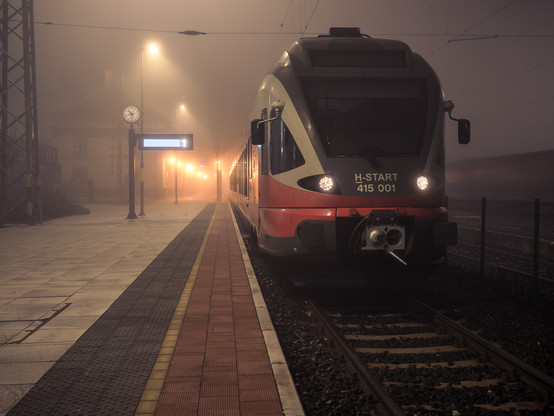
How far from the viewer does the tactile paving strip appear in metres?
3.24

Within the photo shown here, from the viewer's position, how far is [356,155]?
596 cm

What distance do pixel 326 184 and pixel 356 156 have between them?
54cm

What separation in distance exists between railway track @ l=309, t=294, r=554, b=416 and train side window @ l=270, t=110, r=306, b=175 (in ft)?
6.10

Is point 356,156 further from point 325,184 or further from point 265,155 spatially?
point 265,155

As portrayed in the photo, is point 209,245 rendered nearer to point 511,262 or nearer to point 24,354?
point 511,262

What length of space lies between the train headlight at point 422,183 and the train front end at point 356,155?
0.04 ft

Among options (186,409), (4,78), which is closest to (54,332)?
(186,409)

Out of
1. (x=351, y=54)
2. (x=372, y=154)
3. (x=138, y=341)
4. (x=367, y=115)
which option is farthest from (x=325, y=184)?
(x=138, y=341)

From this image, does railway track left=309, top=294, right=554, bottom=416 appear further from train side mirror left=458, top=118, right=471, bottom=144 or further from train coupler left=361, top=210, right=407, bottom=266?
train side mirror left=458, top=118, right=471, bottom=144

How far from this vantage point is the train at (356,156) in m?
5.76

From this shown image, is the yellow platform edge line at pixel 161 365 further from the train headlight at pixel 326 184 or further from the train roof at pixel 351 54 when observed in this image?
the train roof at pixel 351 54

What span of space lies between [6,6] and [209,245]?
43.5 feet

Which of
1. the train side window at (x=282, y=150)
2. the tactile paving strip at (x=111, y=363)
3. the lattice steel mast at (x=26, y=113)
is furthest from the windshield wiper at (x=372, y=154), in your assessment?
the lattice steel mast at (x=26, y=113)

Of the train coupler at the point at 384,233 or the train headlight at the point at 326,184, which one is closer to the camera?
the train coupler at the point at 384,233
